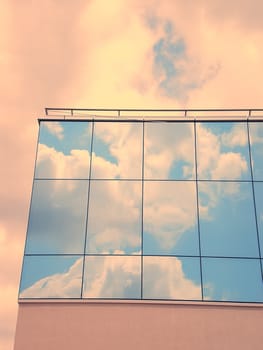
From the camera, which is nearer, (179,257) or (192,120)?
(179,257)

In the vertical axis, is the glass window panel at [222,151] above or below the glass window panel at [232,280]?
above

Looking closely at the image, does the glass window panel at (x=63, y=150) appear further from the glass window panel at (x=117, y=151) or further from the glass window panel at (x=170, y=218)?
the glass window panel at (x=170, y=218)

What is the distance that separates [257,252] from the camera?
72.8 feet

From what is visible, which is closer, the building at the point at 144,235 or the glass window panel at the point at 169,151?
the building at the point at 144,235

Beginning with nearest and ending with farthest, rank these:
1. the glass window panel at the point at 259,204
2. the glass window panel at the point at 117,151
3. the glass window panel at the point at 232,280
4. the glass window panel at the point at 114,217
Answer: the glass window panel at the point at 232,280, the glass window panel at the point at 114,217, the glass window panel at the point at 259,204, the glass window panel at the point at 117,151

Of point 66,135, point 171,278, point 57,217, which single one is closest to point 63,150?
point 66,135

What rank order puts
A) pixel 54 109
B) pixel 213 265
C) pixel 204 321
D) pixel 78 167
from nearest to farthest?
pixel 204 321
pixel 213 265
pixel 78 167
pixel 54 109

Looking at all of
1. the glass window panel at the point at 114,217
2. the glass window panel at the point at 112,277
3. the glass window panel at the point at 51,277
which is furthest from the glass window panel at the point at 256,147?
the glass window panel at the point at 51,277

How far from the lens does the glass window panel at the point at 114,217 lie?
2242 cm

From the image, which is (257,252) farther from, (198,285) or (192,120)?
(192,120)

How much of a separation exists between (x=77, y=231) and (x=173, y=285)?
540cm

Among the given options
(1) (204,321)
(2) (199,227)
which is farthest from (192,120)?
(1) (204,321)

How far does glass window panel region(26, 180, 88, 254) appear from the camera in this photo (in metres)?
22.5

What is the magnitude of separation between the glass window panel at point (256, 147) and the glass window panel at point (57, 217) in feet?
29.6
